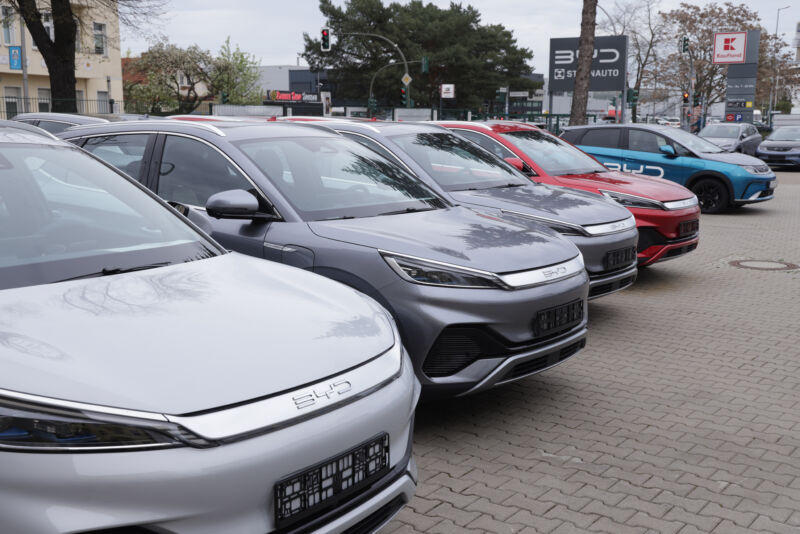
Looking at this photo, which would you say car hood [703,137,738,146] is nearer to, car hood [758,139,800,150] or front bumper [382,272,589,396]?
car hood [758,139,800,150]

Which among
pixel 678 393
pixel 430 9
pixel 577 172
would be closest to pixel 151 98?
pixel 430 9

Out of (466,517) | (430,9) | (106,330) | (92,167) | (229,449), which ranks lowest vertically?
(466,517)

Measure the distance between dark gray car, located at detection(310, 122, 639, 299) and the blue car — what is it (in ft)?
21.4

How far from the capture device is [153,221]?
11.6 ft

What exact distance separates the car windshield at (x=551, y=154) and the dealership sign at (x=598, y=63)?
27078 mm

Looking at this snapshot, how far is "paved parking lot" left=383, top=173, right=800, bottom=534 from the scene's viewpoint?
3.58 metres

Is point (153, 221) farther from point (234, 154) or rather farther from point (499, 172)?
point (499, 172)

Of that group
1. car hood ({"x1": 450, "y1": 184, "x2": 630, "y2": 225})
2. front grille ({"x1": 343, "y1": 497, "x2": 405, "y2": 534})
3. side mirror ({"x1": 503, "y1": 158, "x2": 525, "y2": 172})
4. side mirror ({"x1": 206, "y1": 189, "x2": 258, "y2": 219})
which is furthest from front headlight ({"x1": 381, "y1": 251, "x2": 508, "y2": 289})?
side mirror ({"x1": 503, "y1": 158, "x2": 525, "y2": 172})

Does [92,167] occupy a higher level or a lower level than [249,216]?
higher

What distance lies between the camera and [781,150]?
27.3m

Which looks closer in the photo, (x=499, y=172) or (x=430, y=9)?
(x=499, y=172)

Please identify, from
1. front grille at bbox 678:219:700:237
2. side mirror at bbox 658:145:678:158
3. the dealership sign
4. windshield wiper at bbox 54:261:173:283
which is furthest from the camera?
the dealership sign

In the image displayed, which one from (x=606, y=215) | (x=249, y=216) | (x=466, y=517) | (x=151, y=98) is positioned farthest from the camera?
(x=151, y=98)

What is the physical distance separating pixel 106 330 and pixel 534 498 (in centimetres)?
220
